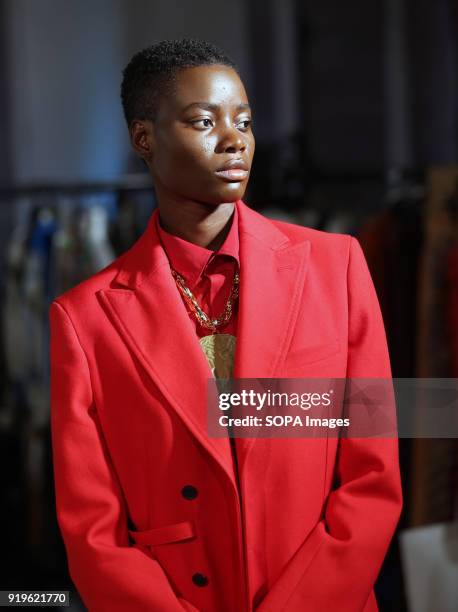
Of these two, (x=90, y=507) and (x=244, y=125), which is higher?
(x=244, y=125)

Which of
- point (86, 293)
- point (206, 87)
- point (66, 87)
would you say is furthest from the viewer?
point (66, 87)

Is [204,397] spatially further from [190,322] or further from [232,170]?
[232,170]

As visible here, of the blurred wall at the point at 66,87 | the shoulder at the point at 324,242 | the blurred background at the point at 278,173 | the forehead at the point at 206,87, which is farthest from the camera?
the blurred wall at the point at 66,87

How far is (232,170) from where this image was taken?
0.91 meters

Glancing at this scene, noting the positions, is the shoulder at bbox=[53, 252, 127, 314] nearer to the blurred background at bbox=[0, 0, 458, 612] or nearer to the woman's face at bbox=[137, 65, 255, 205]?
the woman's face at bbox=[137, 65, 255, 205]

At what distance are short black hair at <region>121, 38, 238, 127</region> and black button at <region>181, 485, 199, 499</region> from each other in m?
0.41

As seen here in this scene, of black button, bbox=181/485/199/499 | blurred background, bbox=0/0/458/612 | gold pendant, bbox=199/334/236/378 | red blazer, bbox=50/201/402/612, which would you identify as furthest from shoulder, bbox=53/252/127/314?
blurred background, bbox=0/0/458/612

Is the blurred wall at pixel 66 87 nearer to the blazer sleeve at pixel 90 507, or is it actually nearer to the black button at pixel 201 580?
the blazer sleeve at pixel 90 507

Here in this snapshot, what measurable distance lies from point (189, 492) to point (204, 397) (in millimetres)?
107

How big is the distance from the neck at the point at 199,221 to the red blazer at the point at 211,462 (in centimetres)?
2

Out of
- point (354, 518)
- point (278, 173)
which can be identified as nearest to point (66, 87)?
point (278, 173)

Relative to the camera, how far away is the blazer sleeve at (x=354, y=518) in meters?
0.94

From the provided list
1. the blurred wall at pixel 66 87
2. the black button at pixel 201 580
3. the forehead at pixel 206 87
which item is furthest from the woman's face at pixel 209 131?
the blurred wall at pixel 66 87

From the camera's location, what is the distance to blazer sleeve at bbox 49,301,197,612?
3.11 ft
